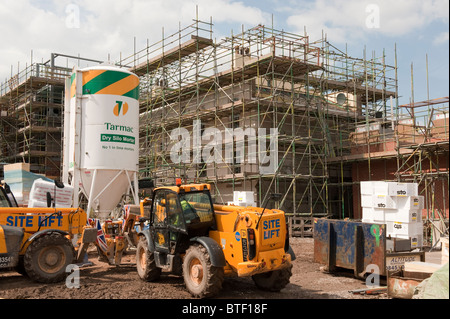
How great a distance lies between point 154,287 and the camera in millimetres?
9383

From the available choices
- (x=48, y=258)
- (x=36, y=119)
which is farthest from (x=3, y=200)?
(x=36, y=119)

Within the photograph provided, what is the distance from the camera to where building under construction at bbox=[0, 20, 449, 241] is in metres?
22.3

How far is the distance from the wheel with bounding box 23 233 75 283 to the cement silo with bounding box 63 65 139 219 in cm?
623

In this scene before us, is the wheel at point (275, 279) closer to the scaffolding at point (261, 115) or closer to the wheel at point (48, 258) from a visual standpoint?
the wheel at point (48, 258)

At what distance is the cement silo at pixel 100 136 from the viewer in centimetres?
1639

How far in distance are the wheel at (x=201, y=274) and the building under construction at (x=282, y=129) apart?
44.6 ft

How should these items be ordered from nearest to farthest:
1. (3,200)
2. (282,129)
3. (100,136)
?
(3,200) < (100,136) < (282,129)

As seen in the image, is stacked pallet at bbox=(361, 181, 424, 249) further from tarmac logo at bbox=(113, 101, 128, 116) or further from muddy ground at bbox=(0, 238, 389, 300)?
tarmac logo at bbox=(113, 101, 128, 116)

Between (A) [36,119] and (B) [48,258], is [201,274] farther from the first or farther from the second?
(A) [36,119]

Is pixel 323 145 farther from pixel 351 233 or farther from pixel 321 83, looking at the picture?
pixel 351 233

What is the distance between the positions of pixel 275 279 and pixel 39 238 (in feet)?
17.2

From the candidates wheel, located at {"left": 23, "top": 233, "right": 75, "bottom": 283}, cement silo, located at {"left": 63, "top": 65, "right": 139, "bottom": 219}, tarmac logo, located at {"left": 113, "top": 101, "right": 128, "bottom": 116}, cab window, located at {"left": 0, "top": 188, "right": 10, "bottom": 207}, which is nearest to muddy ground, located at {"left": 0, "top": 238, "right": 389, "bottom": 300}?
wheel, located at {"left": 23, "top": 233, "right": 75, "bottom": 283}

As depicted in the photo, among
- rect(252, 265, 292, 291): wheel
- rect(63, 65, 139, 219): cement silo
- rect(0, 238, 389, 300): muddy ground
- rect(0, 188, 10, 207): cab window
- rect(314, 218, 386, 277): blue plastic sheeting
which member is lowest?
rect(0, 238, 389, 300): muddy ground
